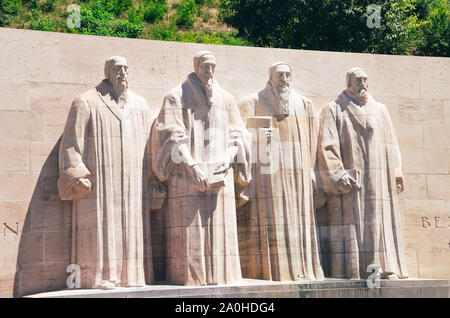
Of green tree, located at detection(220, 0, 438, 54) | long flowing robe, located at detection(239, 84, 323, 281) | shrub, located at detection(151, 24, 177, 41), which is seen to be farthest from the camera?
shrub, located at detection(151, 24, 177, 41)

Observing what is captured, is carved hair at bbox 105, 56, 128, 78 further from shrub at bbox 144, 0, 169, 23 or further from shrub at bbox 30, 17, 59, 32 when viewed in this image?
shrub at bbox 144, 0, 169, 23

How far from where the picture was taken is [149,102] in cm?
1540

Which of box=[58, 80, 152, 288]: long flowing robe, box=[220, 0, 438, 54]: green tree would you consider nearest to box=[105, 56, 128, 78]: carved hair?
box=[58, 80, 152, 288]: long flowing robe

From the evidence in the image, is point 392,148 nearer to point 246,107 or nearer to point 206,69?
point 246,107

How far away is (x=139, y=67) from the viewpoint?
15.5 m

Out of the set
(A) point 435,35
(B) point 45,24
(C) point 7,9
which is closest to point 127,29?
(B) point 45,24

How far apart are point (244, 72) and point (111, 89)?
9.49 ft

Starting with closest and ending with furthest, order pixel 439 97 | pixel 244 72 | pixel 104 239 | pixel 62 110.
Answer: pixel 104 239 < pixel 62 110 < pixel 244 72 < pixel 439 97

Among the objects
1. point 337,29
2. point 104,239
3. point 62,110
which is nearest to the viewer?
point 104,239

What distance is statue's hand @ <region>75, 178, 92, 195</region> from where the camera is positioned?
13797mm

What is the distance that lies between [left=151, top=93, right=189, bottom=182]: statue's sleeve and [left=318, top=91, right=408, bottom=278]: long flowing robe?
9.05 feet

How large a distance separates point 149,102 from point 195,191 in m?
2.07

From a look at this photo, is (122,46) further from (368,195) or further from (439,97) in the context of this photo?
(439,97)
